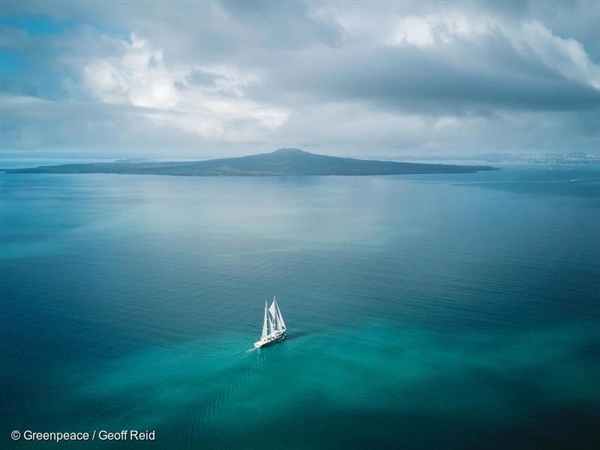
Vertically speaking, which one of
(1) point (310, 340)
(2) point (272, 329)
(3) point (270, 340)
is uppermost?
(2) point (272, 329)

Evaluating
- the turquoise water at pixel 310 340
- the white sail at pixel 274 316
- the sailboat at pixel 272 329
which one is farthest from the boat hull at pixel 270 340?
the turquoise water at pixel 310 340

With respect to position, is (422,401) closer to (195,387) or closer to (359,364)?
(359,364)

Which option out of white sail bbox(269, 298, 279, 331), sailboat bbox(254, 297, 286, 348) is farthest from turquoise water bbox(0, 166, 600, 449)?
white sail bbox(269, 298, 279, 331)

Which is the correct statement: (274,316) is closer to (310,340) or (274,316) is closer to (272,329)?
(272,329)

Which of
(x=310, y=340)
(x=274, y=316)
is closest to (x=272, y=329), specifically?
A: (x=274, y=316)

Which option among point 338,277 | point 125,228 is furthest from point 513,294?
point 125,228

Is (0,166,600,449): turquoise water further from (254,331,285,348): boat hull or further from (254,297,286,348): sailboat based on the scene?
(254,297,286,348): sailboat

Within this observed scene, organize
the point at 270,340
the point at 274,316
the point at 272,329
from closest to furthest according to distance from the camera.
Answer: the point at 270,340
the point at 272,329
the point at 274,316
